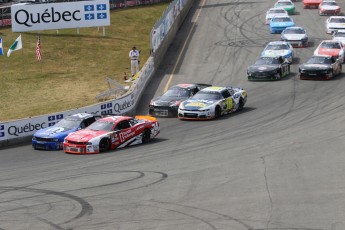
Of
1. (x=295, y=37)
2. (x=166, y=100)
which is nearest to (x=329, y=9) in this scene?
(x=295, y=37)

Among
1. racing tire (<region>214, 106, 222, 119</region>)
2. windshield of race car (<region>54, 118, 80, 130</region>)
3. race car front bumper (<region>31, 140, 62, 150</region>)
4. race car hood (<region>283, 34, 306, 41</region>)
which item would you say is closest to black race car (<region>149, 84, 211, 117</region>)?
racing tire (<region>214, 106, 222, 119</region>)

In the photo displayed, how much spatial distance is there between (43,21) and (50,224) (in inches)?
1475

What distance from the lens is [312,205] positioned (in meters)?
18.7

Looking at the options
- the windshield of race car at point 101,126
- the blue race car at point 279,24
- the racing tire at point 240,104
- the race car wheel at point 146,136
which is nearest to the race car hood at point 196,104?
the racing tire at point 240,104

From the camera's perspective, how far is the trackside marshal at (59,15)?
53.2m

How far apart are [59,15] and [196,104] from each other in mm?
21948

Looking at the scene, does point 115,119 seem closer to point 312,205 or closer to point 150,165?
point 150,165

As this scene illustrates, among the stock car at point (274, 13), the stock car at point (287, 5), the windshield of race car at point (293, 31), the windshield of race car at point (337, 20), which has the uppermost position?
the stock car at point (287, 5)

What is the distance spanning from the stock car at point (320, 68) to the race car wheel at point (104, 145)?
53.7 ft

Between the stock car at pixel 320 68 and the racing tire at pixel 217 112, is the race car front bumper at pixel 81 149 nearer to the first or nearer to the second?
the racing tire at pixel 217 112

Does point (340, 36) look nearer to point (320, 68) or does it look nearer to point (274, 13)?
point (320, 68)

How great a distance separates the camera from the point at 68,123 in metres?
31.0

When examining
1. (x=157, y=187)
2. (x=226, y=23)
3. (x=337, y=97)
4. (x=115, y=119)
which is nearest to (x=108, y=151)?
(x=115, y=119)

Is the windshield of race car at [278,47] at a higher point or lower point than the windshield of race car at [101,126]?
higher
